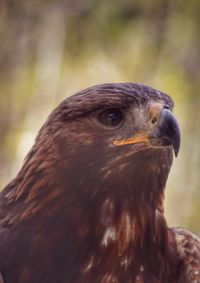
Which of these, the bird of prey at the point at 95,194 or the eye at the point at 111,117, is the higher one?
the eye at the point at 111,117

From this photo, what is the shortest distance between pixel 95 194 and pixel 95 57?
34.7ft

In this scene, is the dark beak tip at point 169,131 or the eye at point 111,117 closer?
the dark beak tip at point 169,131

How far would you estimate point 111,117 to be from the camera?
4035mm

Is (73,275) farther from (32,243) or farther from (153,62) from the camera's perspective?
(153,62)

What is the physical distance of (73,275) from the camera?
3.93 m

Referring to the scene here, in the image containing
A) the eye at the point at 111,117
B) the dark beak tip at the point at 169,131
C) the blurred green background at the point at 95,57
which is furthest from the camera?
the blurred green background at the point at 95,57

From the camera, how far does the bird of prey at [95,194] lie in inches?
155

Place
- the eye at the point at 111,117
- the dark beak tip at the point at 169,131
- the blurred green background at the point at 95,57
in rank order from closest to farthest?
the dark beak tip at the point at 169,131
the eye at the point at 111,117
the blurred green background at the point at 95,57

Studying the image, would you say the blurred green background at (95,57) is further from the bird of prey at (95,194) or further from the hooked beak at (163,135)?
the hooked beak at (163,135)

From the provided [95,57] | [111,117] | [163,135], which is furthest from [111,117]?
[95,57]

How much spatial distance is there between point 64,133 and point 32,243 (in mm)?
496

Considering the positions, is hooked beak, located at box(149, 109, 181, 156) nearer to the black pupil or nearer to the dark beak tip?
the dark beak tip

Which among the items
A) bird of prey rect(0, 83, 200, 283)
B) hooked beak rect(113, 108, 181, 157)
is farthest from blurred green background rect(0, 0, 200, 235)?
hooked beak rect(113, 108, 181, 157)

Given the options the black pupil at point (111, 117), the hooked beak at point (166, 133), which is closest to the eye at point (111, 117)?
the black pupil at point (111, 117)
